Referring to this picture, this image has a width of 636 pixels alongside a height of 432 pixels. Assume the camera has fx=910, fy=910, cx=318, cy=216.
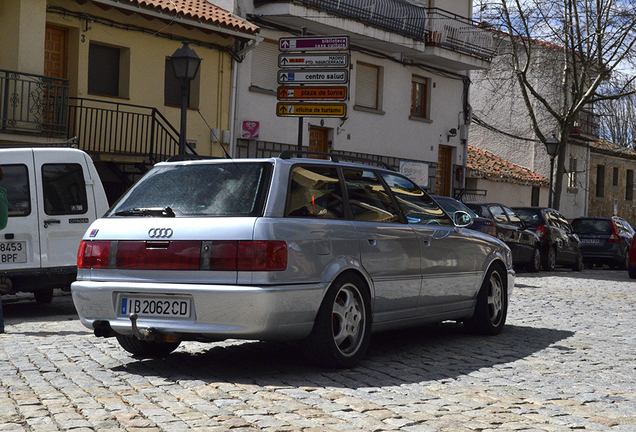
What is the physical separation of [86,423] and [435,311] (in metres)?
3.83

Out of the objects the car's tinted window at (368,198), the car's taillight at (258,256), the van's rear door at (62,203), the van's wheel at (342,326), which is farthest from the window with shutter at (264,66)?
the car's taillight at (258,256)

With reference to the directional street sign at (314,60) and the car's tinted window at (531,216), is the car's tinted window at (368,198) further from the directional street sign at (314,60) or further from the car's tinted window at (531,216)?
the car's tinted window at (531,216)

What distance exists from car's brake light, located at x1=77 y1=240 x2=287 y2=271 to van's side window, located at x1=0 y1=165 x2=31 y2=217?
434 cm

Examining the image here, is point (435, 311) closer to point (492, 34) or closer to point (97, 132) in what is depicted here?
point (97, 132)

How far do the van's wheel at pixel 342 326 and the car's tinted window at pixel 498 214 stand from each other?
1392 cm

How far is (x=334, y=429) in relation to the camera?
4.82 metres

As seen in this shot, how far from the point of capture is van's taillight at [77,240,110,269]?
6.50 m

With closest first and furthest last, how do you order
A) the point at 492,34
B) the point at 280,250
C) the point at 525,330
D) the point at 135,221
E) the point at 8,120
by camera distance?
the point at 280,250, the point at 135,221, the point at 525,330, the point at 8,120, the point at 492,34

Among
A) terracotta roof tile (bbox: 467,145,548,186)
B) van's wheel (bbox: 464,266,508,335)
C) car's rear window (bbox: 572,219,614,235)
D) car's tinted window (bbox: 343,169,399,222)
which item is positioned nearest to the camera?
car's tinted window (bbox: 343,169,399,222)

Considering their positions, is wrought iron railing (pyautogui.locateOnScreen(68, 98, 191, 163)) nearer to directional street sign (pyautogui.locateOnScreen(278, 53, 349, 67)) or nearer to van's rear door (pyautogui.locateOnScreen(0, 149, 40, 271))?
directional street sign (pyautogui.locateOnScreen(278, 53, 349, 67))

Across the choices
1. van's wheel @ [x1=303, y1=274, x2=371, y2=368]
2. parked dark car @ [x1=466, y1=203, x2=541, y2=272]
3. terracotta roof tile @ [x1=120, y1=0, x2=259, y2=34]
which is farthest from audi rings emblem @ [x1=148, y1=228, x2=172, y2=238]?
parked dark car @ [x1=466, y1=203, x2=541, y2=272]

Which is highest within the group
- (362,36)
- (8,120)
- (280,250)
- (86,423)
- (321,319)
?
(362,36)

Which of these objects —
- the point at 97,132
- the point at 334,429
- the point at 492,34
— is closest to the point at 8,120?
the point at 97,132

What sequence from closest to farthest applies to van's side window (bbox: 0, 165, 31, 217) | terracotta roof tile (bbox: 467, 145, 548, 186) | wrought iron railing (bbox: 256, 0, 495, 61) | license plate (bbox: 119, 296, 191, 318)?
license plate (bbox: 119, 296, 191, 318)
van's side window (bbox: 0, 165, 31, 217)
wrought iron railing (bbox: 256, 0, 495, 61)
terracotta roof tile (bbox: 467, 145, 548, 186)
